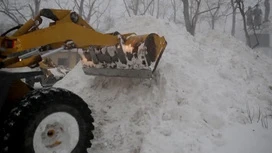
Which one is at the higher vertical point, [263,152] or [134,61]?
[134,61]

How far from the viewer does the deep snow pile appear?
527 cm

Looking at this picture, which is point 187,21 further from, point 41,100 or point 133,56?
point 41,100

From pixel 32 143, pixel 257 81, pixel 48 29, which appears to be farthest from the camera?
pixel 257 81

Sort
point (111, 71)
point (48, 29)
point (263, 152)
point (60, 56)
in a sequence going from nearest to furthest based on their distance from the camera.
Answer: point (48, 29) < point (263, 152) < point (111, 71) < point (60, 56)

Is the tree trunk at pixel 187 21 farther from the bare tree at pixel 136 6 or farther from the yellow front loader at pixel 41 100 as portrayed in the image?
the bare tree at pixel 136 6

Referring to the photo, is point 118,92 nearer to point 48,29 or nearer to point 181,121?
point 181,121

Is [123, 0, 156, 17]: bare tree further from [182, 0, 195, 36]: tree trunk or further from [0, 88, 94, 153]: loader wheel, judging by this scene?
[0, 88, 94, 153]: loader wheel

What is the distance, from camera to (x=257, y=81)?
8.46 meters

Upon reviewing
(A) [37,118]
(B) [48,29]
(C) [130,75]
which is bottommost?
(C) [130,75]

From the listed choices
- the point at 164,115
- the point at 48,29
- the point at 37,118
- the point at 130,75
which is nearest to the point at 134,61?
the point at 130,75

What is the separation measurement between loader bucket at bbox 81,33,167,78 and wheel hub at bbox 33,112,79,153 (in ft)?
7.44

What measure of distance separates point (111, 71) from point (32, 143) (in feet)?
10.6

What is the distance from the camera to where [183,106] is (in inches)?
241

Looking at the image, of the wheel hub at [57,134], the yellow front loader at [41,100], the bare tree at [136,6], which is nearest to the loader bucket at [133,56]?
the yellow front loader at [41,100]
